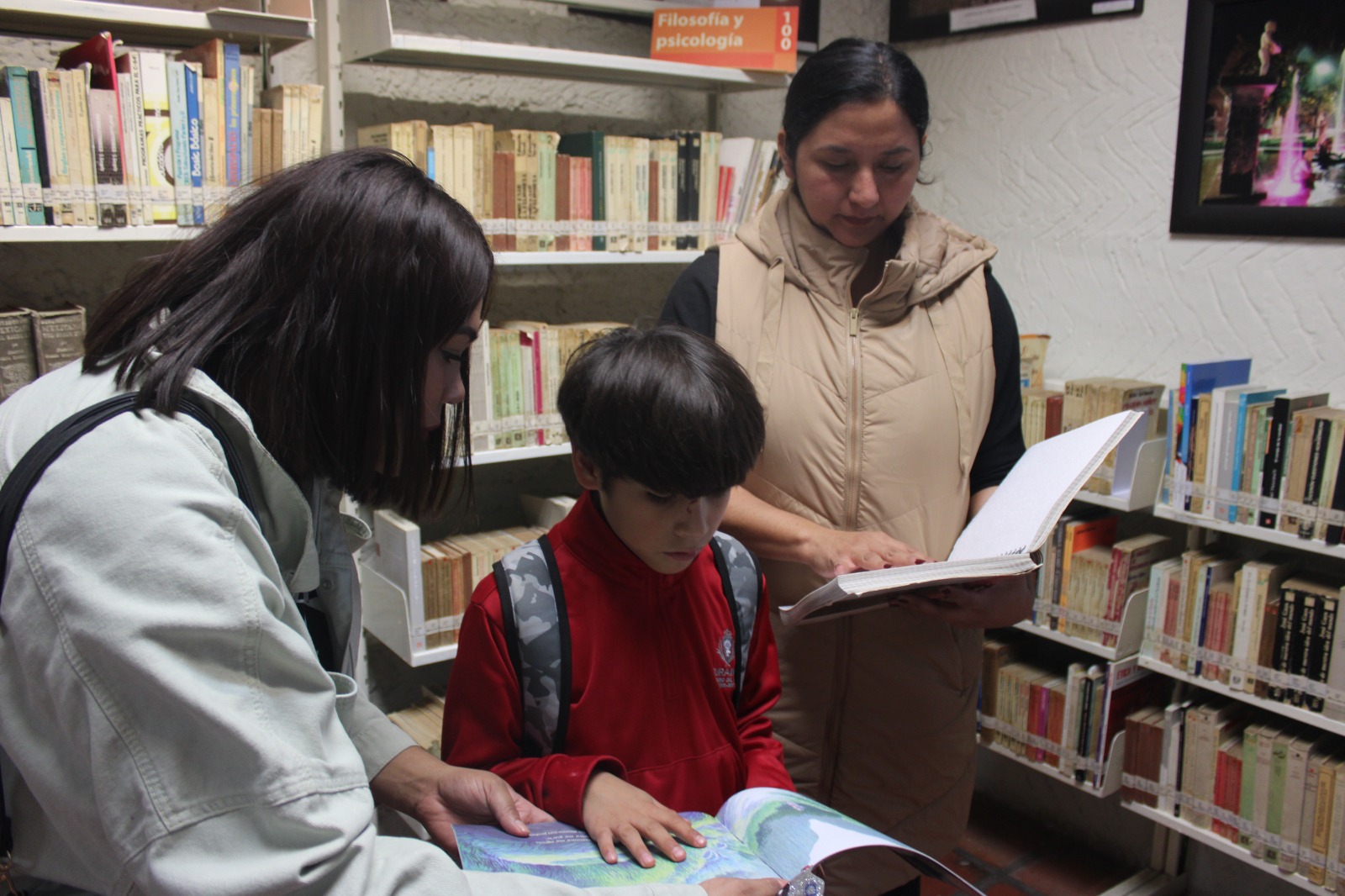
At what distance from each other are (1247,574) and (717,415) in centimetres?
159

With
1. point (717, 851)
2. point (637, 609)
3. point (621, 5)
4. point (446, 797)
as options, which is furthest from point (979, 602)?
point (621, 5)

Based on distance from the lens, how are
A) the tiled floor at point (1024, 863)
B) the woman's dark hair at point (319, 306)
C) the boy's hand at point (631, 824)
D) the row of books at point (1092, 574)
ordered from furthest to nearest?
the tiled floor at point (1024, 863) → the row of books at point (1092, 574) → the boy's hand at point (631, 824) → the woman's dark hair at point (319, 306)

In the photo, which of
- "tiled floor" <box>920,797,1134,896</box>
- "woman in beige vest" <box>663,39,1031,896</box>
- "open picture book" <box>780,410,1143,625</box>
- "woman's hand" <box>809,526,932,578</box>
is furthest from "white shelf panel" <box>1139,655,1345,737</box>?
"woman's hand" <box>809,526,932,578</box>

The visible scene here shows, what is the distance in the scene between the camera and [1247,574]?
208 centimetres

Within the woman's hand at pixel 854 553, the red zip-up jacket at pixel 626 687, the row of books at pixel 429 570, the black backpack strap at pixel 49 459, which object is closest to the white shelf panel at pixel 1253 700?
the woman's hand at pixel 854 553

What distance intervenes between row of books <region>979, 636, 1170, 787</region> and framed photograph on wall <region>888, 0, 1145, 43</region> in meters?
1.65

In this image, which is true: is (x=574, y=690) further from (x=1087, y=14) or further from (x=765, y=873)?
(x=1087, y=14)

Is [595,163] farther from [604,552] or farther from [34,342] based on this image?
[604,552]

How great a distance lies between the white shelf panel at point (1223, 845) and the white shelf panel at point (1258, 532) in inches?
26.6

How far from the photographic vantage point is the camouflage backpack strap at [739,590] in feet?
3.93

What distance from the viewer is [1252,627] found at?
208 centimetres

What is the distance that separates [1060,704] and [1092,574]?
0.36 m

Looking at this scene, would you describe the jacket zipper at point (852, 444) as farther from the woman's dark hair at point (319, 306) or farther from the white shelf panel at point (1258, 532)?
the white shelf panel at point (1258, 532)

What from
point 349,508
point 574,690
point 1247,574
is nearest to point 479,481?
point 349,508
